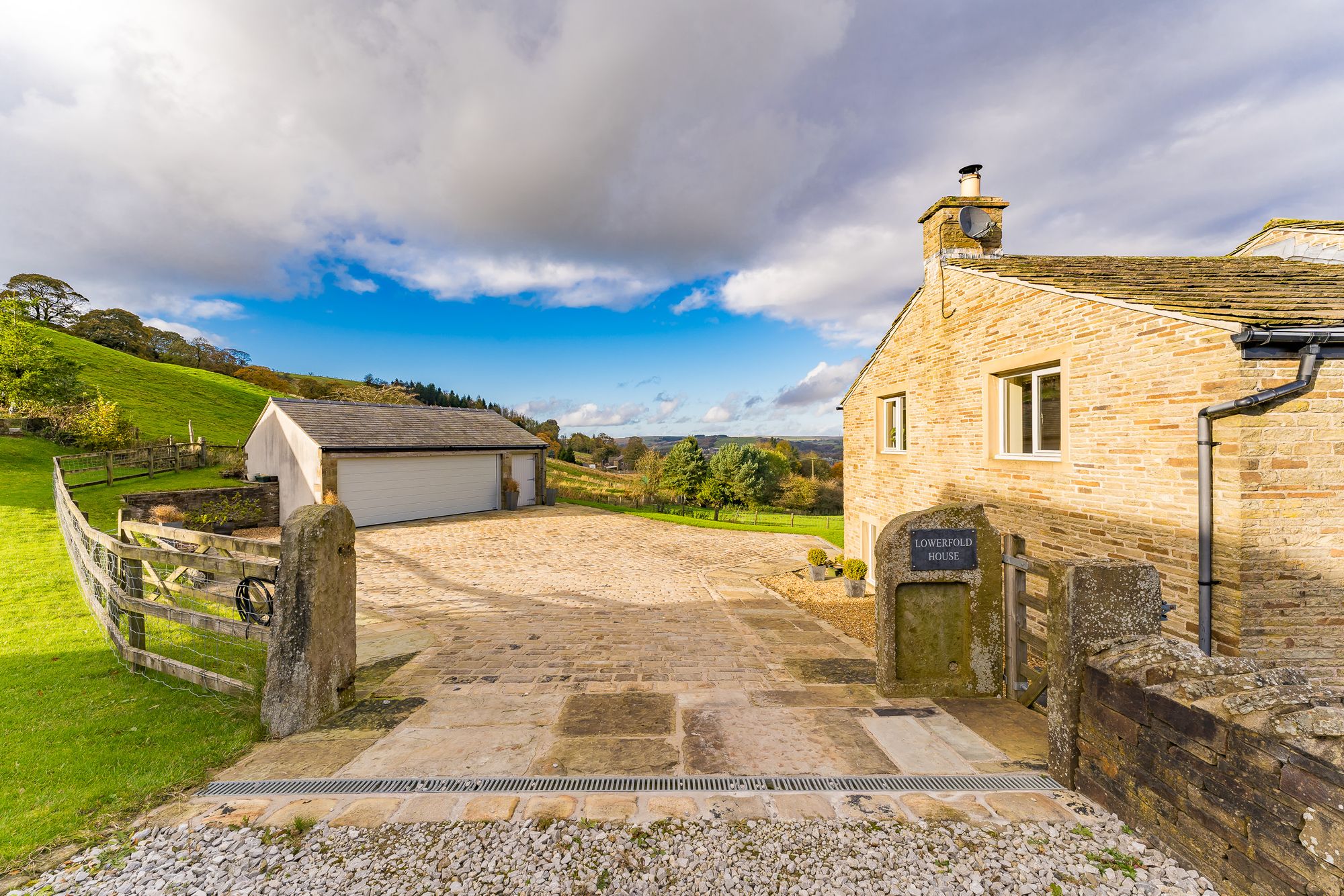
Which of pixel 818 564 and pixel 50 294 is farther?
pixel 50 294

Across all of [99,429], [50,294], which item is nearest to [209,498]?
[99,429]

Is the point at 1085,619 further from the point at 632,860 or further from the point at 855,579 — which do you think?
the point at 855,579

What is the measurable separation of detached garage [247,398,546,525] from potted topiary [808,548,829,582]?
51.1 ft

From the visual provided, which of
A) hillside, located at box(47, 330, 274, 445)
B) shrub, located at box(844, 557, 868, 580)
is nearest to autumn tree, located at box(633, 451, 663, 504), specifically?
shrub, located at box(844, 557, 868, 580)

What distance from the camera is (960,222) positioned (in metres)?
9.32

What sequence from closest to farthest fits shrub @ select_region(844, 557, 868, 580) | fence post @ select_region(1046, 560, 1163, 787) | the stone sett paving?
the stone sett paving, fence post @ select_region(1046, 560, 1163, 787), shrub @ select_region(844, 557, 868, 580)

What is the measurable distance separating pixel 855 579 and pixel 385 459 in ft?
57.4

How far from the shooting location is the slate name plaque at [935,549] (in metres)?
4.66

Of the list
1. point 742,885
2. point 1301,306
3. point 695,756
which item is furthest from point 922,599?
point 1301,306

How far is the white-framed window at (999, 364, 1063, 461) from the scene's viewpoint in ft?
23.3

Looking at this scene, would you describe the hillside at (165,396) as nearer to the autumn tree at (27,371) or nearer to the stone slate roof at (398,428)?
the autumn tree at (27,371)

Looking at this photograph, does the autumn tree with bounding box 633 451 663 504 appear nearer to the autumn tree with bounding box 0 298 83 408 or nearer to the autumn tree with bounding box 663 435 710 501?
the autumn tree with bounding box 663 435 710 501

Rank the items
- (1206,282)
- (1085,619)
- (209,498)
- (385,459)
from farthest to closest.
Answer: (385,459) < (209,498) < (1206,282) < (1085,619)

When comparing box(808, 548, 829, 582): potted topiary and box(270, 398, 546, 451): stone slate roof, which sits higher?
box(270, 398, 546, 451): stone slate roof
